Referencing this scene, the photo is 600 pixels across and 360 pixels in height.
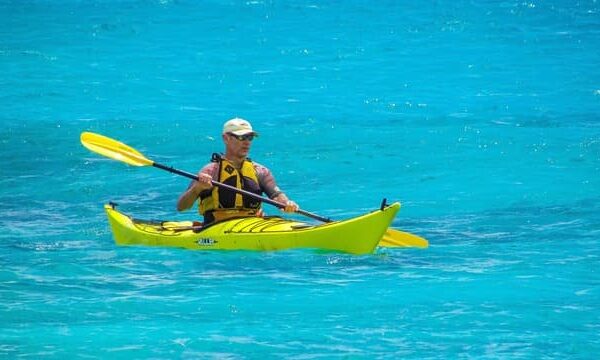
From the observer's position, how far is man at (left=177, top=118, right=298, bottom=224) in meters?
11.2

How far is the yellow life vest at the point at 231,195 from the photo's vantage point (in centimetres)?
1134

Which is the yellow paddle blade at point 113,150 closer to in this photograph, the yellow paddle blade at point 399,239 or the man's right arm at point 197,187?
the man's right arm at point 197,187

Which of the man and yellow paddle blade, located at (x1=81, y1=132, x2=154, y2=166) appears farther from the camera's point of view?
yellow paddle blade, located at (x1=81, y1=132, x2=154, y2=166)

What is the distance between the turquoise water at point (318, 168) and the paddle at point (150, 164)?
0.40ft

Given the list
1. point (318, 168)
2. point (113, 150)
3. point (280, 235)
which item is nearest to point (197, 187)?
point (280, 235)

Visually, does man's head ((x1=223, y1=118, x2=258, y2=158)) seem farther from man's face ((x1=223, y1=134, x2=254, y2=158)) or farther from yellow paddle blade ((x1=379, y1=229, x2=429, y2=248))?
yellow paddle blade ((x1=379, y1=229, x2=429, y2=248))

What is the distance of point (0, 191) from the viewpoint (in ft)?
48.7

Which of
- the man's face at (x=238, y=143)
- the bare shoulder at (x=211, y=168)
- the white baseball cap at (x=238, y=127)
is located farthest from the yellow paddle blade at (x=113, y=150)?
the white baseball cap at (x=238, y=127)

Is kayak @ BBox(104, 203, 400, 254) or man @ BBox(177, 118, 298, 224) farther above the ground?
man @ BBox(177, 118, 298, 224)

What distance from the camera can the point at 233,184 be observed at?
11.4m

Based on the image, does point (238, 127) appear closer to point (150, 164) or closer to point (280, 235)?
point (280, 235)

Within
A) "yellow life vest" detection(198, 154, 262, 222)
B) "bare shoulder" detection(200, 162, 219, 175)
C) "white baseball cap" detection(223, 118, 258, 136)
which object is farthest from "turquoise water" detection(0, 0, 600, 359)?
"white baseball cap" detection(223, 118, 258, 136)

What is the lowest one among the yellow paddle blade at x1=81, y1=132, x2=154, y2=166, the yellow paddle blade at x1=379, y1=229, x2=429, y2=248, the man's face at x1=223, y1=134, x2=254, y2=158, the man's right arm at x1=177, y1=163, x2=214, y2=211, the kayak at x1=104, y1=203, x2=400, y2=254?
the kayak at x1=104, y1=203, x2=400, y2=254

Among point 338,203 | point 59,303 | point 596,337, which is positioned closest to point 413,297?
point 596,337
